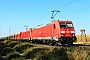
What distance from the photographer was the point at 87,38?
49.2 m

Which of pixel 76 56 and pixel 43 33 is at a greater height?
pixel 43 33

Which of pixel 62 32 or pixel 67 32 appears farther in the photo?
pixel 67 32

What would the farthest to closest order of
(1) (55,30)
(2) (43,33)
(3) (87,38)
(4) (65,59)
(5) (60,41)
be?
1. (3) (87,38)
2. (2) (43,33)
3. (1) (55,30)
4. (5) (60,41)
5. (4) (65,59)

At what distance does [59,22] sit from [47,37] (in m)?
4.84

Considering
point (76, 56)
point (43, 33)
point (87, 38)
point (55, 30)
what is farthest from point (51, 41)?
point (87, 38)

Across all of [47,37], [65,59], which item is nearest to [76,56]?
[65,59]

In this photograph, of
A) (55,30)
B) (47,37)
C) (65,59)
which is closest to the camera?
(65,59)

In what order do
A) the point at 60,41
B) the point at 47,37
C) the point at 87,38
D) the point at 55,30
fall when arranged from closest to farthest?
the point at 60,41 < the point at 55,30 < the point at 47,37 < the point at 87,38

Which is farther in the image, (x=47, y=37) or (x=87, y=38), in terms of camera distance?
(x=87, y=38)

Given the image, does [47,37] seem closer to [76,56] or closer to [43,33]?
[43,33]

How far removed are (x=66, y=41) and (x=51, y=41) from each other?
289 cm

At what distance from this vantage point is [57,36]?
2744 cm

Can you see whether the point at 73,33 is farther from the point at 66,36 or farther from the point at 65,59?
the point at 65,59

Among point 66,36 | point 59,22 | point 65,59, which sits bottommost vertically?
point 65,59
